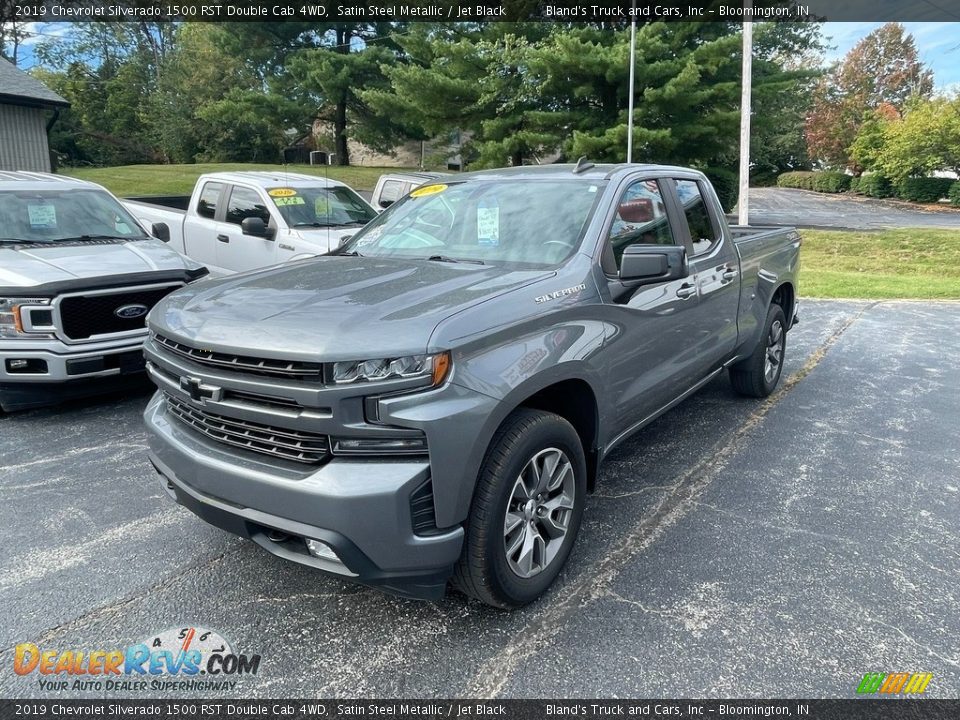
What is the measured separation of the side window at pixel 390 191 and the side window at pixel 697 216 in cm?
948

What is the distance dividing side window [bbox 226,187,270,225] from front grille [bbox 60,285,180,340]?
3514mm

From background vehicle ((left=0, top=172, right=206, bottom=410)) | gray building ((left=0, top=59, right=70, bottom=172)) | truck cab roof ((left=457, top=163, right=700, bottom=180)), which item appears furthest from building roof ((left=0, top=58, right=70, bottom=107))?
truck cab roof ((left=457, top=163, right=700, bottom=180))

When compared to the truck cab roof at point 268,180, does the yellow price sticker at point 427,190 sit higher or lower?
lower

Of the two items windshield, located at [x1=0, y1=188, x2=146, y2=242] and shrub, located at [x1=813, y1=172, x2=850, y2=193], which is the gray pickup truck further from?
shrub, located at [x1=813, y1=172, x2=850, y2=193]

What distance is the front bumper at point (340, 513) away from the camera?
2.46m

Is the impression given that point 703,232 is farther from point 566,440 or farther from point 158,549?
point 158,549

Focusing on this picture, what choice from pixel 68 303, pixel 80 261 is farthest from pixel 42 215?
pixel 68 303

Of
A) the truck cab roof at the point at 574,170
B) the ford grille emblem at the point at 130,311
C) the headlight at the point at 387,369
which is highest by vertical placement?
the truck cab roof at the point at 574,170

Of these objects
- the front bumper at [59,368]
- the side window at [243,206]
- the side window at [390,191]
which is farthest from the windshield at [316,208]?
the side window at [390,191]

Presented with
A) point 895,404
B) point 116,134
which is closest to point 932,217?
point 895,404

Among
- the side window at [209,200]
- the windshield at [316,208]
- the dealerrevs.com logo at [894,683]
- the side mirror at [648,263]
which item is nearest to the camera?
the dealerrevs.com logo at [894,683]

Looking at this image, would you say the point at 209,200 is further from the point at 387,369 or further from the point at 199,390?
the point at 387,369

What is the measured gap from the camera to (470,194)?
4.25 m

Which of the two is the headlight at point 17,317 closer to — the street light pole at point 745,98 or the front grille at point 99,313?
the front grille at point 99,313
